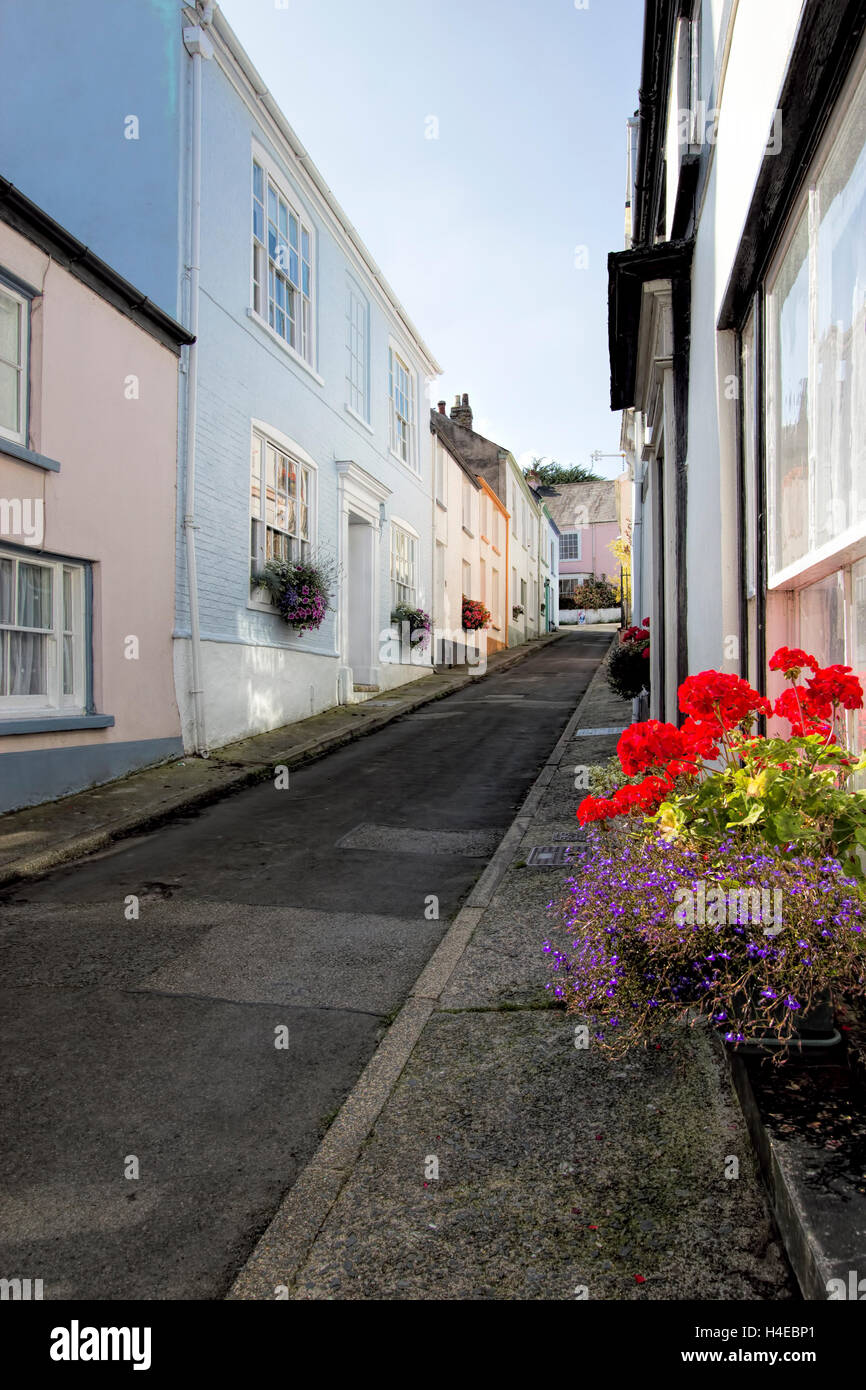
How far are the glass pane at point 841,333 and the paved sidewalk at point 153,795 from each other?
224 inches

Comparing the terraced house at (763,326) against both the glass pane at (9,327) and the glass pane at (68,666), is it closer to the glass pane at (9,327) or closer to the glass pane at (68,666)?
the glass pane at (9,327)

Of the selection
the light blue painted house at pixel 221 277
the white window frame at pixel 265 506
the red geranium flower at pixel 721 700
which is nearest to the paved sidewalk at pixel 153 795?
the light blue painted house at pixel 221 277

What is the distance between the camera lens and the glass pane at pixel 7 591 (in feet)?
26.2

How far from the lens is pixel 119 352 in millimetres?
9375

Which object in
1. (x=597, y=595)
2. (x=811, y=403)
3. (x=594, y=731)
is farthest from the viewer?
(x=597, y=595)

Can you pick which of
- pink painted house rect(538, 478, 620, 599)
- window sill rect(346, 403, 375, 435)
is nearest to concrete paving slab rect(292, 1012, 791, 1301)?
window sill rect(346, 403, 375, 435)

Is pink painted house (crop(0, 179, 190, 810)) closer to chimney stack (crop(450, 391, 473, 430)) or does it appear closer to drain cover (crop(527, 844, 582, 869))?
drain cover (crop(527, 844, 582, 869))

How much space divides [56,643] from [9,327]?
282cm

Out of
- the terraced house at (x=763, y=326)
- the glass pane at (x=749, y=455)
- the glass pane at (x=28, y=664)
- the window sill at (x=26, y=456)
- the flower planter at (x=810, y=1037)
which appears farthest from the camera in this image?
the glass pane at (x=28, y=664)

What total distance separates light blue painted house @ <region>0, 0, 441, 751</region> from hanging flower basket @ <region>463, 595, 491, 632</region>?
933 cm

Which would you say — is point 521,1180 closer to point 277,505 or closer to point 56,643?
point 56,643

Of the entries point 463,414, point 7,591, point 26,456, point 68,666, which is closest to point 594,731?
point 68,666

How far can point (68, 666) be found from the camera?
29.2ft
